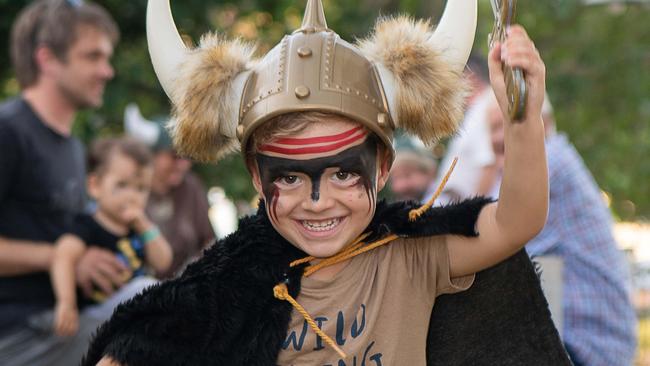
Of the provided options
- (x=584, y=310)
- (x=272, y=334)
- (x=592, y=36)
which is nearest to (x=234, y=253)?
(x=272, y=334)

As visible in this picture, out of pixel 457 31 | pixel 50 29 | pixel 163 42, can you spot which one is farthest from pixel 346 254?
pixel 50 29

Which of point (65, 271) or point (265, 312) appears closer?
point (265, 312)

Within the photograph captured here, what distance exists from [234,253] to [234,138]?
34 centimetres

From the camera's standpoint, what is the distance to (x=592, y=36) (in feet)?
32.0

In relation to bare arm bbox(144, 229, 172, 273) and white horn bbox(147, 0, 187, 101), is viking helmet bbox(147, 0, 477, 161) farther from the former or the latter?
bare arm bbox(144, 229, 172, 273)

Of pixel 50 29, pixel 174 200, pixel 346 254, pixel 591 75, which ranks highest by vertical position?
pixel 591 75

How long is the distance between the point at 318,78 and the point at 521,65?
600 millimetres

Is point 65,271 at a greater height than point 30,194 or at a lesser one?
lesser

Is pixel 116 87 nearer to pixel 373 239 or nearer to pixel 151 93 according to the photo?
pixel 151 93

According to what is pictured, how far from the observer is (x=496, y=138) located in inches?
184

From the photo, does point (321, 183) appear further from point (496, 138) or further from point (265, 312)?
point (496, 138)

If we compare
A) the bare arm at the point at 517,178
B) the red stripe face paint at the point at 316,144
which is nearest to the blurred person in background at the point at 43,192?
the red stripe face paint at the point at 316,144

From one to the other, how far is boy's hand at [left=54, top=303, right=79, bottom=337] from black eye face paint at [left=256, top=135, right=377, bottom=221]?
80.0 inches

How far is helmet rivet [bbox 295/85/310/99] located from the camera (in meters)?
2.63
